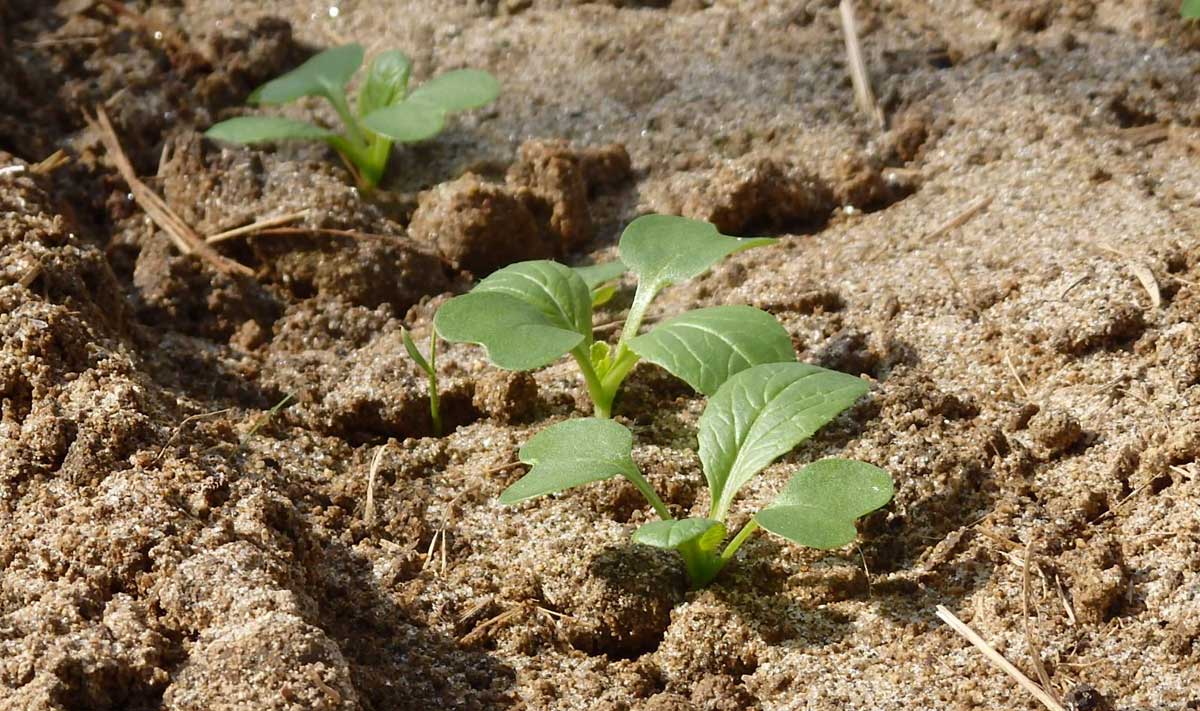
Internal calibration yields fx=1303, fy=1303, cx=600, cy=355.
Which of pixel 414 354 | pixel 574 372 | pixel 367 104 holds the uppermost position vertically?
pixel 367 104

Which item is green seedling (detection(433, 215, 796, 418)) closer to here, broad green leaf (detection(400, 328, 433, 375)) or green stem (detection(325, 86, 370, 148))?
broad green leaf (detection(400, 328, 433, 375))

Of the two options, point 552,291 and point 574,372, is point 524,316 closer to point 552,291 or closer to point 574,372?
point 552,291

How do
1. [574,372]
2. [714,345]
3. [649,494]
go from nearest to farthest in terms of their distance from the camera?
[649,494] → [714,345] → [574,372]

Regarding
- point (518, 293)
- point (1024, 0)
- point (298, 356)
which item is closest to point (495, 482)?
point (518, 293)

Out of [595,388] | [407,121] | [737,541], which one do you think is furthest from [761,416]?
[407,121]

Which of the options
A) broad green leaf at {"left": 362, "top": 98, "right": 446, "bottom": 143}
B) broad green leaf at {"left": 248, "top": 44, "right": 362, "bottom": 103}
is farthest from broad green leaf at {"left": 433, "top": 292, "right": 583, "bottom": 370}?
broad green leaf at {"left": 248, "top": 44, "right": 362, "bottom": 103}

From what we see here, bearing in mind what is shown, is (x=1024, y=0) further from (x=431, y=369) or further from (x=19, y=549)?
(x=19, y=549)
